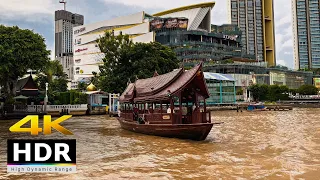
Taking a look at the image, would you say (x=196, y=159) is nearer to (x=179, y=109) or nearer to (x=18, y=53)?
(x=179, y=109)

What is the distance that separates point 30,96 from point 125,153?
29.5 meters

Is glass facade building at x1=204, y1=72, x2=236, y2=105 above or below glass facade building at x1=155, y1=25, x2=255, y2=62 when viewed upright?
below

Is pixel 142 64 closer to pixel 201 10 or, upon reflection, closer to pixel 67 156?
pixel 67 156

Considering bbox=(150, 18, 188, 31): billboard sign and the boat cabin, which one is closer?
the boat cabin

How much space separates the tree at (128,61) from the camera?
36.7 meters

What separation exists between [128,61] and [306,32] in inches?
3167

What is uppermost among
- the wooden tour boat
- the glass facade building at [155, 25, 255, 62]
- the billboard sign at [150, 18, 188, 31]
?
the billboard sign at [150, 18, 188, 31]

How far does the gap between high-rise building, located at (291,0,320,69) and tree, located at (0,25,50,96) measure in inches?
3514

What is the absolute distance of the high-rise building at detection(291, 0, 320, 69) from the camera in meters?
95.4

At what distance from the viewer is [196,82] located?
14055 millimetres

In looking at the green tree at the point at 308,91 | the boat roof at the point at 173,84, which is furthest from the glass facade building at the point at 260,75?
the boat roof at the point at 173,84

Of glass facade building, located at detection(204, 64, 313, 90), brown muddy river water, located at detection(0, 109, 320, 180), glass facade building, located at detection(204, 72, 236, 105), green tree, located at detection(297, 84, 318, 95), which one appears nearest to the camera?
brown muddy river water, located at detection(0, 109, 320, 180)

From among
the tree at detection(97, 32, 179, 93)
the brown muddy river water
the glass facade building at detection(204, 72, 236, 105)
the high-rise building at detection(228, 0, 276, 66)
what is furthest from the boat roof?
the high-rise building at detection(228, 0, 276, 66)

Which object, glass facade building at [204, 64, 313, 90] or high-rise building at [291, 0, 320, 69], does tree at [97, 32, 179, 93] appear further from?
high-rise building at [291, 0, 320, 69]
